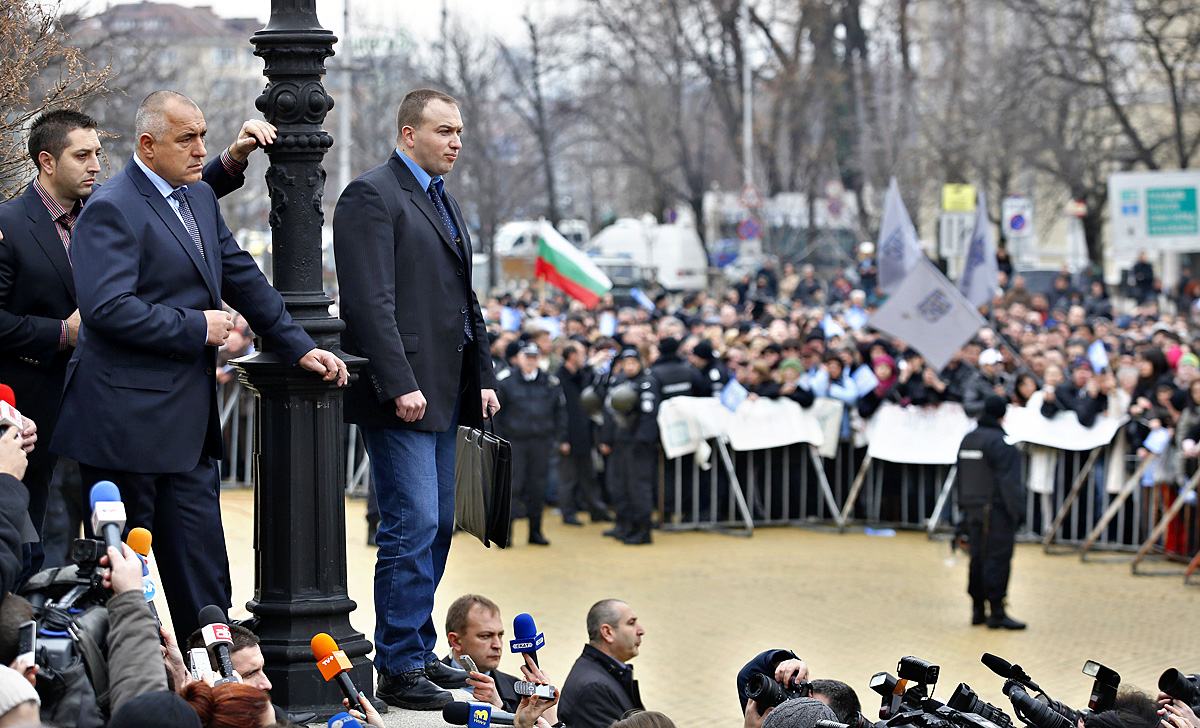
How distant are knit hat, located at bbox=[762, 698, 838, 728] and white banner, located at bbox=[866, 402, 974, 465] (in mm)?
10719

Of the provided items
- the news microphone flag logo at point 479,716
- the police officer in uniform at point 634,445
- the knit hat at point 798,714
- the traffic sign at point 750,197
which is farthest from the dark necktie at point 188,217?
the traffic sign at point 750,197

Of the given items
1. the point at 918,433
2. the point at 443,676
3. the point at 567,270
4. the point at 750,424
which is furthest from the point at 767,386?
the point at 443,676

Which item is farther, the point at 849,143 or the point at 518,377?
the point at 849,143

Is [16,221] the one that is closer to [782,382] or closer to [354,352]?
[354,352]

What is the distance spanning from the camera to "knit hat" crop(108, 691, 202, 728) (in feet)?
10.8

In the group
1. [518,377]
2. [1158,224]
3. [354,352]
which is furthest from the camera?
[1158,224]

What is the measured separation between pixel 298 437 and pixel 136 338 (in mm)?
730

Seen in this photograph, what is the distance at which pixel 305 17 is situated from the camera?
17.3 ft

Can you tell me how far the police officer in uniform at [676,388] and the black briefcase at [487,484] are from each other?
31.3 feet

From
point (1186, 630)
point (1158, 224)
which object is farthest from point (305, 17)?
point (1158, 224)

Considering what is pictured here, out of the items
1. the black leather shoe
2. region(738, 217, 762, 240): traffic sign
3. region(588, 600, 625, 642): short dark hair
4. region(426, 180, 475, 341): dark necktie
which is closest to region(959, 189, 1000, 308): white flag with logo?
the black leather shoe

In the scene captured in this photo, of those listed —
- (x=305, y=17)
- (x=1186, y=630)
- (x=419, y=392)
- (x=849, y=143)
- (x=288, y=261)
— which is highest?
(x=849, y=143)

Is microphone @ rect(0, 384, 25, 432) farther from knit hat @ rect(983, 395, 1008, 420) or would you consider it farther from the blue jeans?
knit hat @ rect(983, 395, 1008, 420)

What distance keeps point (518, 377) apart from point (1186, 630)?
6.56 meters
